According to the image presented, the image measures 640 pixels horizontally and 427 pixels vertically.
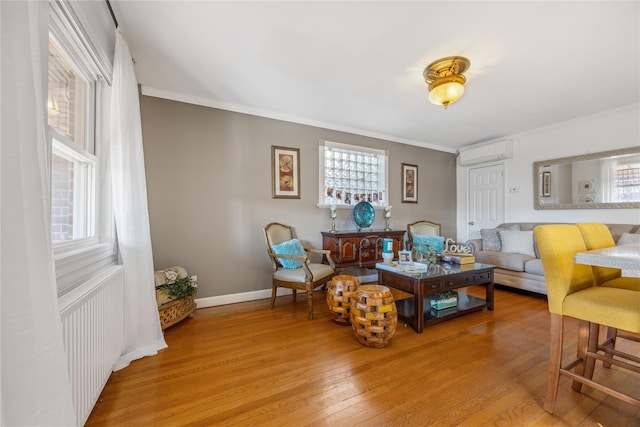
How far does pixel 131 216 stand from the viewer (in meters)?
1.86

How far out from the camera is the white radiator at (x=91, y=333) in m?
1.12

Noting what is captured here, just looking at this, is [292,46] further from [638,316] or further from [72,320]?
[638,316]

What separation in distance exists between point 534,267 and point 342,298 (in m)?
2.62

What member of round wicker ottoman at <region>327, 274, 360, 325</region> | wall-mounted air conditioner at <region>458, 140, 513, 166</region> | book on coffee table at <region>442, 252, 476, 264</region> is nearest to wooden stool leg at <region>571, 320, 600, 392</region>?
book on coffee table at <region>442, 252, 476, 264</region>

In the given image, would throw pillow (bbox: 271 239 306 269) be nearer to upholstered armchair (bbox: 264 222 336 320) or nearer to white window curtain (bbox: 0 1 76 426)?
upholstered armchair (bbox: 264 222 336 320)

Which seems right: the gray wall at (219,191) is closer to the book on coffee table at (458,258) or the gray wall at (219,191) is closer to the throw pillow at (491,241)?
the book on coffee table at (458,258)

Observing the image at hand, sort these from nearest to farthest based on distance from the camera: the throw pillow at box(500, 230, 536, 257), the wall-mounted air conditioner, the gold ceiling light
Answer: the gold ceiling light
the throw pillow at box(500, 230, 536, 257)
the wall-mounted air conditioner

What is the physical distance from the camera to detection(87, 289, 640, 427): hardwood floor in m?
1.35

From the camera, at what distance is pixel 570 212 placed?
12.3ft

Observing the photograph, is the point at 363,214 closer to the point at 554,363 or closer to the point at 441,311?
the point at 441,311

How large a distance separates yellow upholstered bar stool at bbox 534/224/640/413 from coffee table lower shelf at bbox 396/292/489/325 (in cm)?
107

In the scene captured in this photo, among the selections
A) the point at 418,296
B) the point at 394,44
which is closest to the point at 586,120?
the point at 394,44

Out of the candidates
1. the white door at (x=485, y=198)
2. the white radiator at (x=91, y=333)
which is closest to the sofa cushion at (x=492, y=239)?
the white door at (x=485, y=198)

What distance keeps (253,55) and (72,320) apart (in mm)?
2183
